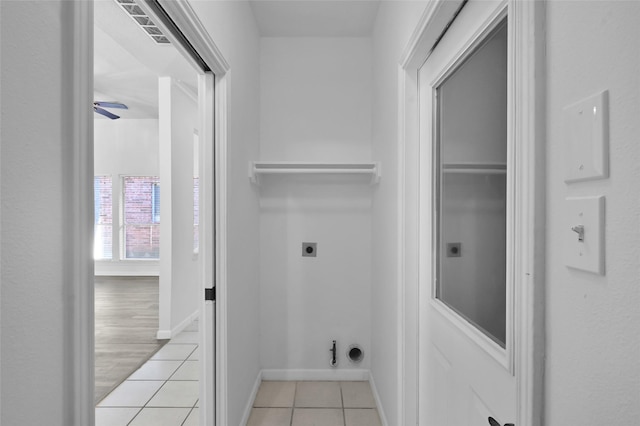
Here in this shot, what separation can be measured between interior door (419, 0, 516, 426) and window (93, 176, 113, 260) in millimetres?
7097

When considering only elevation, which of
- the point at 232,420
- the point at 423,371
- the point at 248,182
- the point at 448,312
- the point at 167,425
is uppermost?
the point at 248,182

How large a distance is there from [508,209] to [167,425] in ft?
8.07

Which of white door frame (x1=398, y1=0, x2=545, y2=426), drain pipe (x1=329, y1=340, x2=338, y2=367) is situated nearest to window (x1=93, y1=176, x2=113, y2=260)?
drain pipe (x1=329, y1=340, x2=338, y2=367)

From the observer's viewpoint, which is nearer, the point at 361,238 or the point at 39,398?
the point at 39,398

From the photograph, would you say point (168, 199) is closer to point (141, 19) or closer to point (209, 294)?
point (141, 19)

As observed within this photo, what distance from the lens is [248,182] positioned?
2.43 metres

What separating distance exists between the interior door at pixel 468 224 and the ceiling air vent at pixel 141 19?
70.3 inches

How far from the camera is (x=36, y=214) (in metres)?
0.62

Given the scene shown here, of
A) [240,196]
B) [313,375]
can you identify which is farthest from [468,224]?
[313,375]

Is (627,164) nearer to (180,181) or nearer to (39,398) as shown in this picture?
(39,398)

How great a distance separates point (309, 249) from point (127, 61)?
2.75m

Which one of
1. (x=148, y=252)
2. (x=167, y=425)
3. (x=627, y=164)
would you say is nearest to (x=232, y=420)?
(x=167, y=425)

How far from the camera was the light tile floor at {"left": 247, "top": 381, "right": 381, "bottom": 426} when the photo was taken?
2.34 metres

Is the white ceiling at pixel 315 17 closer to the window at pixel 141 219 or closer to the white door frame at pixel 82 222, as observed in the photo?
the white door frame at pixel 82 222
